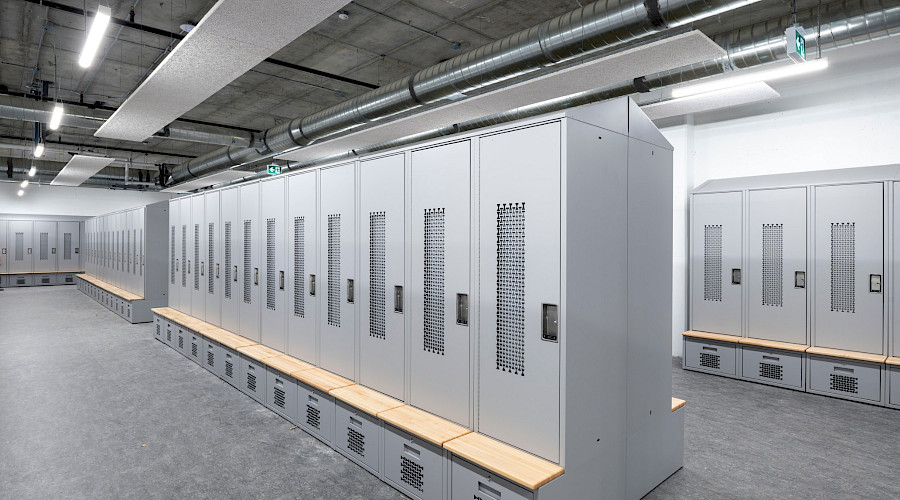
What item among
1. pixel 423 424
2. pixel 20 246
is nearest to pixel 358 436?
pixel 423 424

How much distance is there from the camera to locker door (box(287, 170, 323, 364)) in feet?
14.2

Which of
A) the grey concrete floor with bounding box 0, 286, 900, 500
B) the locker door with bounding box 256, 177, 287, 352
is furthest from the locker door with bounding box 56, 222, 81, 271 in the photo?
the locker door with bounding box 256, 177, 287, 352

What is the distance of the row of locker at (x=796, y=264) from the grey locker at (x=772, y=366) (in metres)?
0.22

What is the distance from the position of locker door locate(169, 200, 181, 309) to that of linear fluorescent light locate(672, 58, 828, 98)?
7169 mm

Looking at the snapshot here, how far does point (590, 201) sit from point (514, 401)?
3.87ft

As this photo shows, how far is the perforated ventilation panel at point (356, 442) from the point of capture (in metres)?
3.42

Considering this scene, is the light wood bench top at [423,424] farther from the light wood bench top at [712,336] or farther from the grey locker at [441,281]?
the light wood bench top at [712,336]

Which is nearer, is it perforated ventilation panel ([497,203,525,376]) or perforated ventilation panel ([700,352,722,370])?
perforated ventilation panel ([497,203,525,376])

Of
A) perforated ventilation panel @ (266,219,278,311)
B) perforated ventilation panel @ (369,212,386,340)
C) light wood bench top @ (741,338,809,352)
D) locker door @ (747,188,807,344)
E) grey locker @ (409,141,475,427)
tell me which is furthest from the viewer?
locker door @ (747,188,807,344)

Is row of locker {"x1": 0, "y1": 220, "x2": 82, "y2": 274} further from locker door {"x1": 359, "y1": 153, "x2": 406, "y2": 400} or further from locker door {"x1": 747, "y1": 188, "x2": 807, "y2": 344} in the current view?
locker door {"x1": 747, "y1": 188, "x2": 807, "y2": 344}

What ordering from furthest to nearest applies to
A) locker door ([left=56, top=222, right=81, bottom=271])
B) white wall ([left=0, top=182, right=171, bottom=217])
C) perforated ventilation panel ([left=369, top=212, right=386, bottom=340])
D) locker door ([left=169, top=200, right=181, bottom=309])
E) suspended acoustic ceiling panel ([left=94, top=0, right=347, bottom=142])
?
locker door ([left=56, top=222, right=81, bottom=271]) < white wall ([left=0, top=182, right=171, bottom=217]) < locker door ([left=169, top=200, right=181, bottom=309]) < perforated ventilation panel ([left=369, top=212, right=386, bottom=340]) < suspended acoustic ceiling panel ([left=94, top=0, right=347, bottom=142])

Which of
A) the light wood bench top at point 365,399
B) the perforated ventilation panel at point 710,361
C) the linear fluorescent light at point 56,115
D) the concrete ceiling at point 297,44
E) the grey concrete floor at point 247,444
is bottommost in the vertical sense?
the grey concrete floor at point 247,444

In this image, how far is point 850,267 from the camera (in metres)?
5.05

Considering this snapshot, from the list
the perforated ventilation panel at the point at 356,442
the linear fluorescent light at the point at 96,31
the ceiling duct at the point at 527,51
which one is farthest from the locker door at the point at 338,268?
the linear fluorescent light at the point at 96,31
